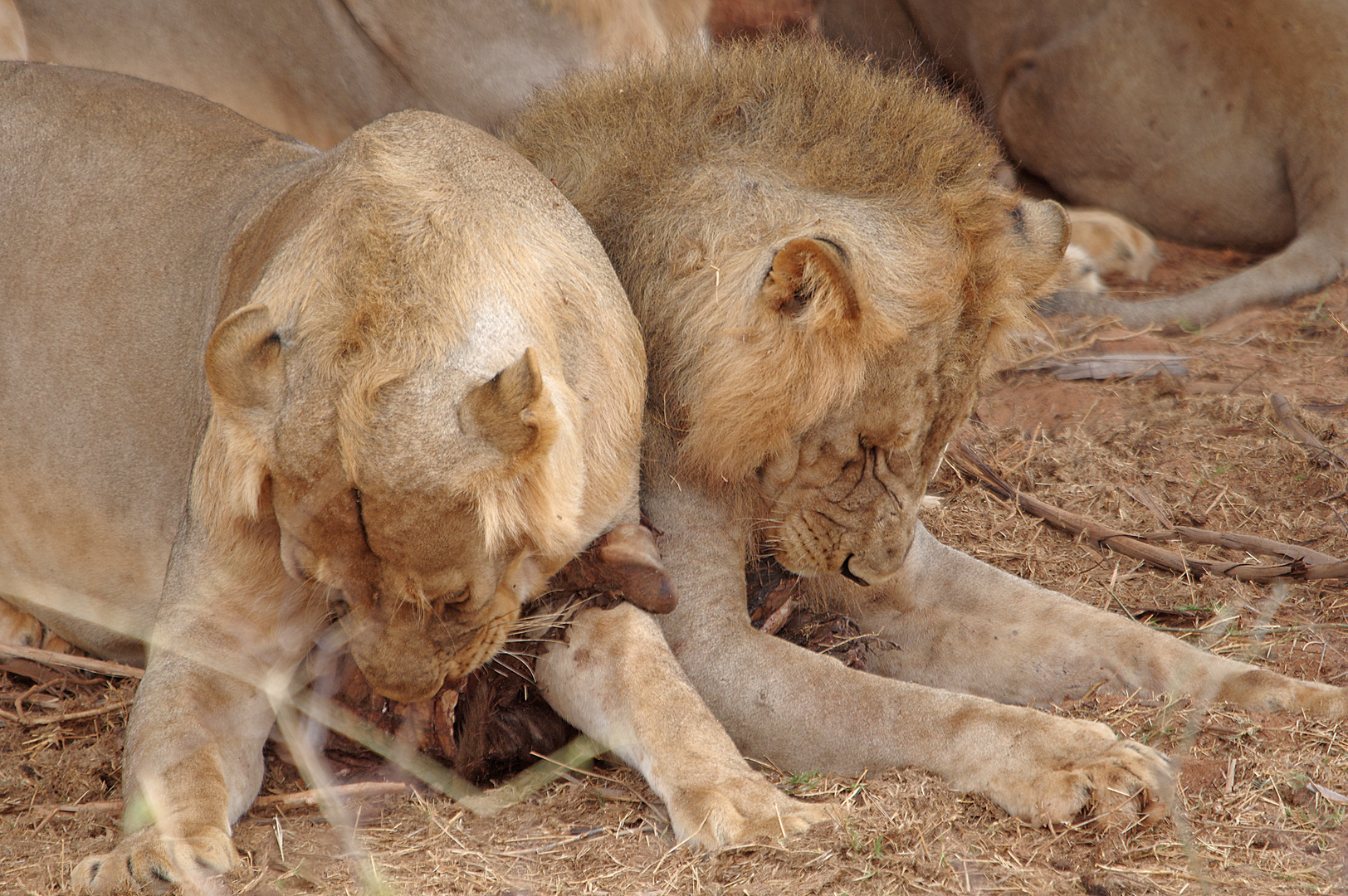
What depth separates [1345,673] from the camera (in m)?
2.76

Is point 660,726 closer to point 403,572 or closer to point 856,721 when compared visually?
point 856,721

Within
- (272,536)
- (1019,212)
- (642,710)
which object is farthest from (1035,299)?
(272,536)

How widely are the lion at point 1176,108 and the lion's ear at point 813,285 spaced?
2.65 m

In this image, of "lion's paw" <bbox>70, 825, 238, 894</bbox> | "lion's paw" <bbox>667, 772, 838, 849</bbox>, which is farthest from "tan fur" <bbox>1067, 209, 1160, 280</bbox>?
"lion's paw" <bbox>70, 825, 238, 894</bbox>

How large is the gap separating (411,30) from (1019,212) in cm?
188

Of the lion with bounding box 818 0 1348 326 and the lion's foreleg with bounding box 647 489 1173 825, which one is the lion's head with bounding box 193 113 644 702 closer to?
the lion's foreleg with bounding box 647 489 1173 825

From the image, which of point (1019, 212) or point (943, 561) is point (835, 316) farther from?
point (943, 561)

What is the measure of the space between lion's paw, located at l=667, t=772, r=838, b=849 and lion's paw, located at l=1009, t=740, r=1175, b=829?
1.07 ft

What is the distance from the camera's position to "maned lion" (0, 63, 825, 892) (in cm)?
198

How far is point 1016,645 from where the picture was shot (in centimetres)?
291

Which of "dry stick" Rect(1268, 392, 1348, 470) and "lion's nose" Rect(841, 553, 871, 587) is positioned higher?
"lion's nose" Rect(841, 553, 871, 587)

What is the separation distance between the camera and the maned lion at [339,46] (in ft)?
12.7

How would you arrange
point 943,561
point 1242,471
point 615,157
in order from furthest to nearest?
point 1242,471, point 943,561, point 615,157

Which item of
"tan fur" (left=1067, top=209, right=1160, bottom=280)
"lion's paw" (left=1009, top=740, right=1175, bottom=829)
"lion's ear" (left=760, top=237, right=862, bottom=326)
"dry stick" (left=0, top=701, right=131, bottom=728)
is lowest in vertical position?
"tan fur" (left=1067, top=209, right=1160, bottom=280)
